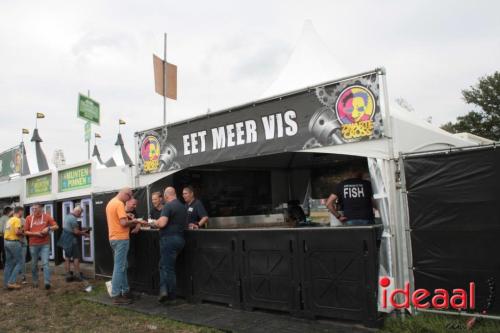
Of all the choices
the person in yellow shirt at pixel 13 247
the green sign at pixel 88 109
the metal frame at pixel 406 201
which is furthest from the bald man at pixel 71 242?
the metal frame at pixel 406 201

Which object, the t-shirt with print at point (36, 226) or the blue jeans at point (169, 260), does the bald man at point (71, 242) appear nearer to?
the t-shirt with print at point (36, 226)

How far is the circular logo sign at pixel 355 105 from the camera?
5.12 m

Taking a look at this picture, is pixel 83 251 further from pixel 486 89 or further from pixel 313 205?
pixel 486 89

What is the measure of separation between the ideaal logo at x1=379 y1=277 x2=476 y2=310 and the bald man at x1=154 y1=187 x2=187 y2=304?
2.85m

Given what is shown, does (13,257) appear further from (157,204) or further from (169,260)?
(169,260)

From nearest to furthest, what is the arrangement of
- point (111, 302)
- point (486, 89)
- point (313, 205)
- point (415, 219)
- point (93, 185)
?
1. point (415, 219)
2. point (111, 302)
3. point (93, 185)
4. point (313, 205)
5. point (486, 89)

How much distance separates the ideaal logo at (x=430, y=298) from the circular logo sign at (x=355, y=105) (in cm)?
198

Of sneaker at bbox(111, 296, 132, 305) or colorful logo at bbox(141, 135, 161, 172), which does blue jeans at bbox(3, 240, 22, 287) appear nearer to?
colorful logo at bbox(141, 135, 161, 172)

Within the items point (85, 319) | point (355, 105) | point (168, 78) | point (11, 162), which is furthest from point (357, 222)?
point (11, 162)

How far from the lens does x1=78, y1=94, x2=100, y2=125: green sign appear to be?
1205 cm

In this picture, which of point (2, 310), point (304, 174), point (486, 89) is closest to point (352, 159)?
point (304, 174)

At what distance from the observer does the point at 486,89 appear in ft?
97.8

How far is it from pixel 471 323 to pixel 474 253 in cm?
68

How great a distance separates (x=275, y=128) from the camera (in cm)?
634
